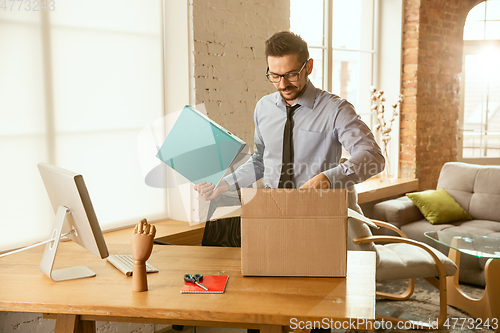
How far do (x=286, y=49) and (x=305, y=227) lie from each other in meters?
0.88

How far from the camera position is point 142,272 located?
1548mm

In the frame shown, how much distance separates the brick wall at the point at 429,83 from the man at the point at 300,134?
3.10 meters

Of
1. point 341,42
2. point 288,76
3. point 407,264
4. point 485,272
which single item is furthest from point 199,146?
point 341,42

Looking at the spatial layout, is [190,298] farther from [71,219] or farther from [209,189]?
[71,219]

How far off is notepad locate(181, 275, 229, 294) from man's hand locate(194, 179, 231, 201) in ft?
1.06

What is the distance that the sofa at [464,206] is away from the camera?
13.0 feet

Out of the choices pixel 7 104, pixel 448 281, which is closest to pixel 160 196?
pixel 7 104

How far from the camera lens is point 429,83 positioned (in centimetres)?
517

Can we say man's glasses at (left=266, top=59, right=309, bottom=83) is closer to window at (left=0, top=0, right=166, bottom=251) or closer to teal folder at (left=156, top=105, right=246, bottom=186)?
teal folder at (left=156, top=105, right=246, bottom=186)

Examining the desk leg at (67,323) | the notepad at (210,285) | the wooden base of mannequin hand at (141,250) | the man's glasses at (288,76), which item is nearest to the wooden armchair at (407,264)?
the man's glasses at (288,76)

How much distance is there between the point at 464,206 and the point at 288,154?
266 centimetres

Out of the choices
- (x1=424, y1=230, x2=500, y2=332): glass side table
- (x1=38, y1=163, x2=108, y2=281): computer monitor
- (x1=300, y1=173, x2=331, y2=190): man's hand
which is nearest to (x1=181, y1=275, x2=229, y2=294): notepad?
(x1=38, y1=163, x2=108, y2=281): computer monitor

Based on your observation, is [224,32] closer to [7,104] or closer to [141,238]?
[7,104]

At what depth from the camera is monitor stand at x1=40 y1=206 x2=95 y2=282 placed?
5.46 feet
